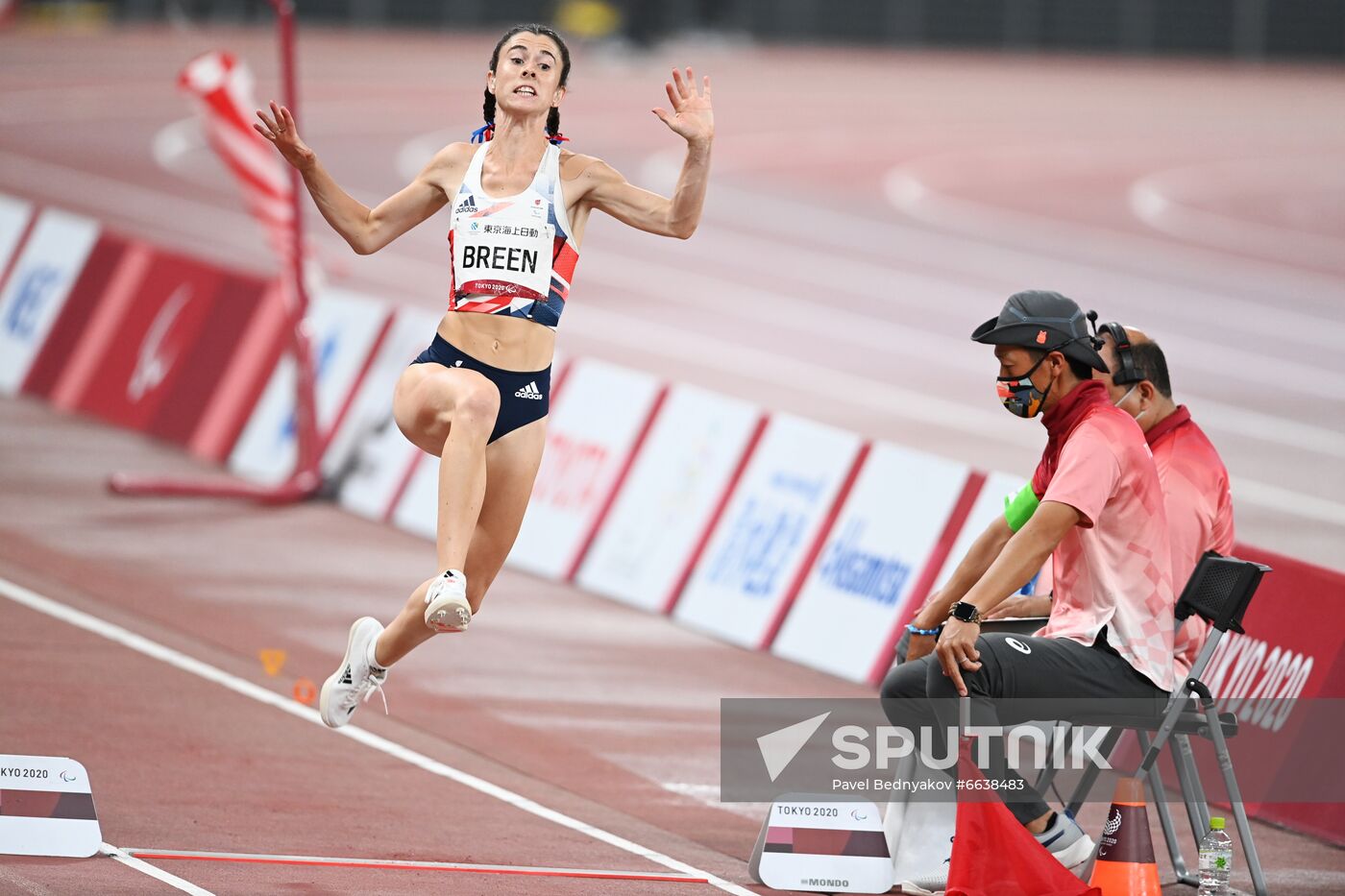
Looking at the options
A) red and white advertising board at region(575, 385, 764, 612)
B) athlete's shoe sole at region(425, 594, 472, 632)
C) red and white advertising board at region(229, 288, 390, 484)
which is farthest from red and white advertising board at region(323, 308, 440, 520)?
athlete's shoe sole at region(425, 594, 472, 632)

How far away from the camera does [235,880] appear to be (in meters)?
7.52

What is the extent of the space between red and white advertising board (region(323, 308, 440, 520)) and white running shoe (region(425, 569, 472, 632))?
7192 mm

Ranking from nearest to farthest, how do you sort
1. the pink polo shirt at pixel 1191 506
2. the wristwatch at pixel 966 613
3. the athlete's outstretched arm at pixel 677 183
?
1. the wristwatch at pixel 966 613
2. the athlete's outstretched arm at pixel 677 183
3. the pink polo shirt at pixel 1191 506

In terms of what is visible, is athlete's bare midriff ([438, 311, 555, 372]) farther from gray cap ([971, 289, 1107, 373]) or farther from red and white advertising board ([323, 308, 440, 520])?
red and white advertising board ([323, 308, 440, 520])

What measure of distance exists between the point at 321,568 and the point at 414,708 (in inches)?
109

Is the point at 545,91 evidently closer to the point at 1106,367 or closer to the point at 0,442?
the point at 1106,367

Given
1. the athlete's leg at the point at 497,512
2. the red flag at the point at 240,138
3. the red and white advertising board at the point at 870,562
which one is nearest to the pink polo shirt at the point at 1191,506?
the athlete's leg at the point at 497,512

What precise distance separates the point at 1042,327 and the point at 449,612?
2256mm

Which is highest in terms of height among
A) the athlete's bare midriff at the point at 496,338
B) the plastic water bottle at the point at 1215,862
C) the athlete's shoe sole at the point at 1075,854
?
the athlete's bare midriff at the point at 496,338

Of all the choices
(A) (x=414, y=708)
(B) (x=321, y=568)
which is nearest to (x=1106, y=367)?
(A) (x=414, y=708)

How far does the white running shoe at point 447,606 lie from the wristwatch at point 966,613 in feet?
5.36

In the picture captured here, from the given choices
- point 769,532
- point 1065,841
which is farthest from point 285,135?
point 769,532

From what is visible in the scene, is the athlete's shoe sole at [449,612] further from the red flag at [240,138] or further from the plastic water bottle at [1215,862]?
the red flag at [240,138]

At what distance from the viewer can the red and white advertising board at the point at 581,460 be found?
1339cm
